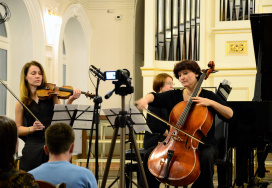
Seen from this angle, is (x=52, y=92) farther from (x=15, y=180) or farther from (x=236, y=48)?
(x=236, y=48)

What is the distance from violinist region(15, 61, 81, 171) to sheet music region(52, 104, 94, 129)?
0.53 feet

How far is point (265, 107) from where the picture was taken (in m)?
3.71

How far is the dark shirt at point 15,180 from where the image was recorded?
142 centimetres

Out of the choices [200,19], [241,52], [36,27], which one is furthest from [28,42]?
[241,52]

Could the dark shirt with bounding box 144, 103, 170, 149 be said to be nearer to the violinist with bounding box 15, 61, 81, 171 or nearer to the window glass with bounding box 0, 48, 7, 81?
the violinist with bounding box 15, 61, 81, 171

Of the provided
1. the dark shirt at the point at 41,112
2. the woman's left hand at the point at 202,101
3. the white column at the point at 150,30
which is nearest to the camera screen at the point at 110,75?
the woman's left hand at the point at 202,101

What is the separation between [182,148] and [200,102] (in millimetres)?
376

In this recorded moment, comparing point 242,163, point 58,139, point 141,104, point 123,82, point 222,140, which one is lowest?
point 242,163

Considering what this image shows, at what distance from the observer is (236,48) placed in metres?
7.02

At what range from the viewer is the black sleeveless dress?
3.54 metres

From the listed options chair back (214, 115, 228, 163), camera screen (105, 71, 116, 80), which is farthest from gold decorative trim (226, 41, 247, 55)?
camera screen (105, 71, 116, 80)

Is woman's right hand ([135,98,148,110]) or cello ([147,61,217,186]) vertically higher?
woman's right hand ([135,98,148,110])

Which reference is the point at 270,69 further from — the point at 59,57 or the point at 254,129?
the point at 59,57

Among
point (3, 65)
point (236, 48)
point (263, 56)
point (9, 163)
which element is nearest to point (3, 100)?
point (3, 65)
